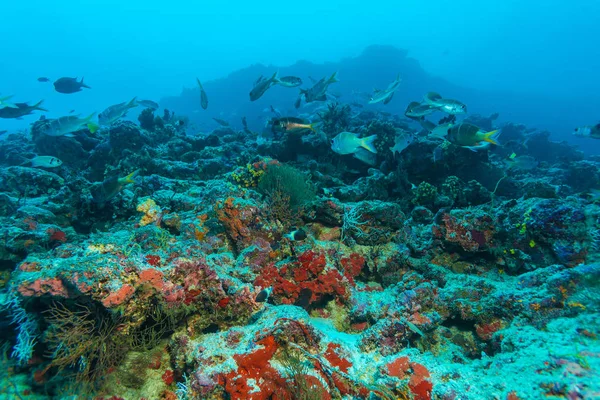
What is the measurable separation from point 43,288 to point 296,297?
2433 mm

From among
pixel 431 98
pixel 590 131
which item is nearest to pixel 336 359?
pixel 431 98

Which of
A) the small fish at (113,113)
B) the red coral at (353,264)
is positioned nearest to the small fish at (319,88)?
the red coral at (353,264)

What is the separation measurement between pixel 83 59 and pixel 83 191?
534 ft

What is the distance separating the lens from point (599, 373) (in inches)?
64.9

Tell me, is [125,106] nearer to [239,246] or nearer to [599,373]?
[239,246]

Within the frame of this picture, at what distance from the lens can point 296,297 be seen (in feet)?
11.1

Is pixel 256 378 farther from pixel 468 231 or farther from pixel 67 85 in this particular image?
pixel 67 85

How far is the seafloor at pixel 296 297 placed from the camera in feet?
6.81

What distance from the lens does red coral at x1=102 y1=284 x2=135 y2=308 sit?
6.72ft

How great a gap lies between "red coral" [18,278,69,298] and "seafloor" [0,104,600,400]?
1cm

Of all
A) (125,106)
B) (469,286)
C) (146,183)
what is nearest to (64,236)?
(146,183)

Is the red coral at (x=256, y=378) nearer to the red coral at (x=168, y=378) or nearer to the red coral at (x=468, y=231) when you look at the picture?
the red coral at (x=168, y=378)

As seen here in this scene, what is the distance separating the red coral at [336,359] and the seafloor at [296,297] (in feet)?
0.04

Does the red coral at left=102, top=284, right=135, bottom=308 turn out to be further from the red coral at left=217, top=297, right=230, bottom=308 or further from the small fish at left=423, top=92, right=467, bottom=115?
the small fish at left=423, top=92, right=467, bottom=115
